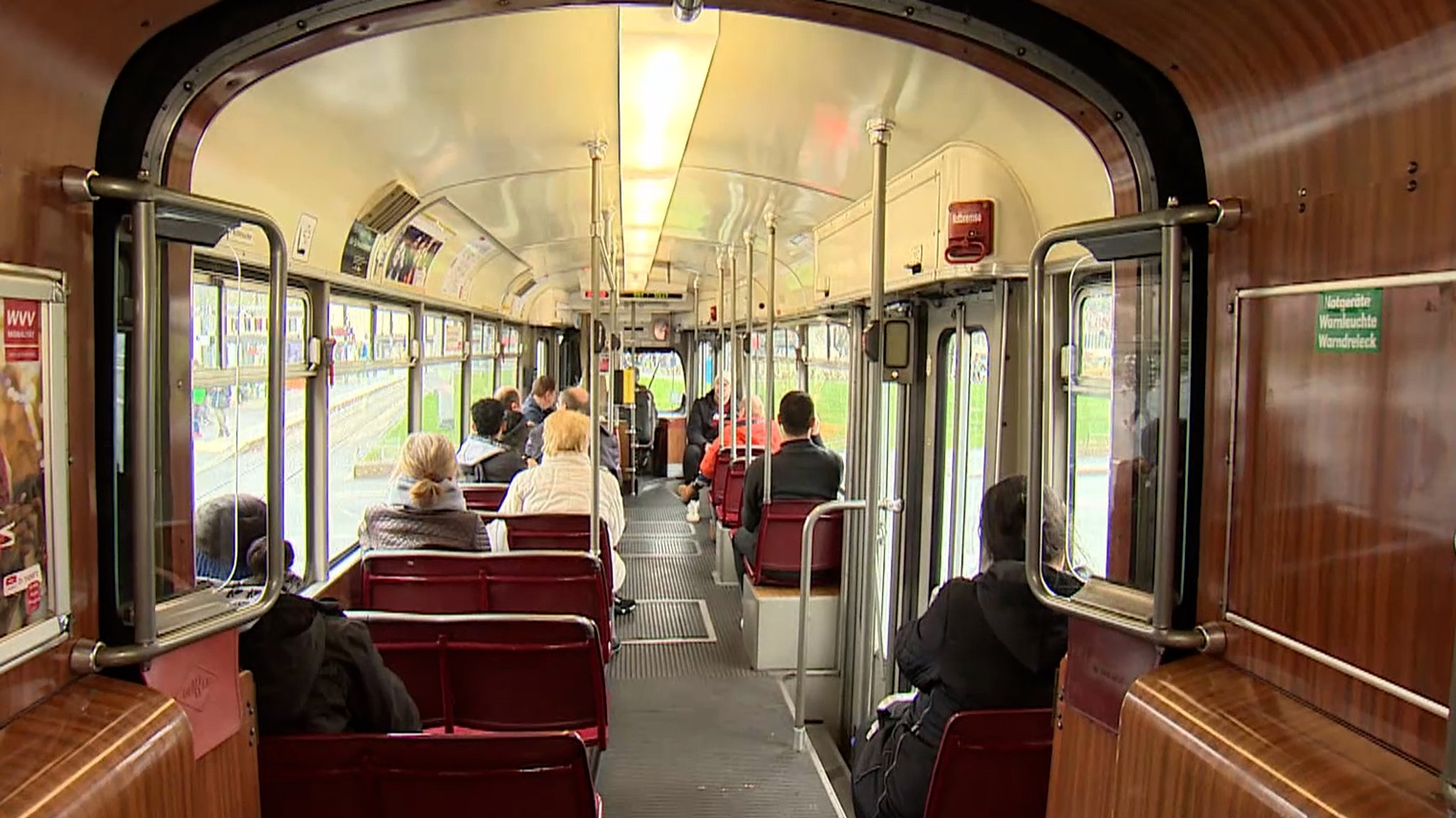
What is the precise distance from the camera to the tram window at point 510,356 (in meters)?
11.3

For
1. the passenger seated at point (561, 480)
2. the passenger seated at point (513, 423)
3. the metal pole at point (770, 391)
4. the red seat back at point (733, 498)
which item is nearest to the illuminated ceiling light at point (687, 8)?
the passenger seated at point (561, 480)

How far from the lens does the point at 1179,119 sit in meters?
2.16

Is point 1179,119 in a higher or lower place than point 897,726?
higher

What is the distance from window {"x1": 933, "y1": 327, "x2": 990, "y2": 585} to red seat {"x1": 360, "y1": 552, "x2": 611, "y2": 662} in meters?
1.56

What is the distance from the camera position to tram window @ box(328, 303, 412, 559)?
5.19 metres

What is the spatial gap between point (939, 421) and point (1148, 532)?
2384mm

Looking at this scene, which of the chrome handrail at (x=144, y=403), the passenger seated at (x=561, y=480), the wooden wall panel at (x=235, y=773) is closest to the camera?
the chrome handrail at (x=144, y=403)

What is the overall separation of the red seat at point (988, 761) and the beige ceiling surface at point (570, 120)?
155 centimetres

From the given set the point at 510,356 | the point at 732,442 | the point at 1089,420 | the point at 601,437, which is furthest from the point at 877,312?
the point at 510,356

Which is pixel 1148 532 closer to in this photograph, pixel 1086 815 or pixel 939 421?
pixel 1086 815

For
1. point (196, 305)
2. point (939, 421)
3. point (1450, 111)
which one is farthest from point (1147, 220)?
point (196, 305)

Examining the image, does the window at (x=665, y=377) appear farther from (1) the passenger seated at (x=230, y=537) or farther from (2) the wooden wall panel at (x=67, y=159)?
(2) the wooden wall panel at (x=67, y=159)

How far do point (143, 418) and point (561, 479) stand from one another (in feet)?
12.2

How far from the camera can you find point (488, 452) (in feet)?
22.8
